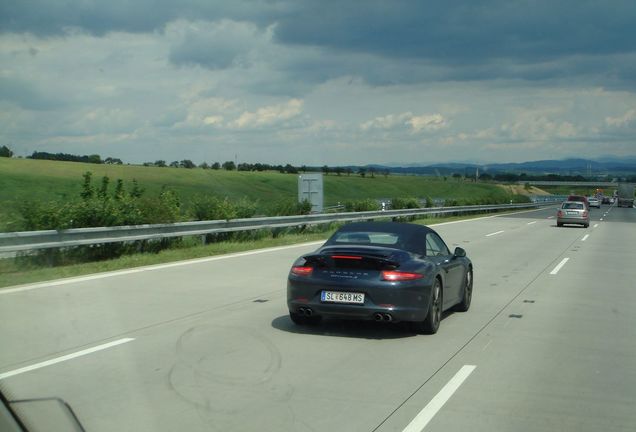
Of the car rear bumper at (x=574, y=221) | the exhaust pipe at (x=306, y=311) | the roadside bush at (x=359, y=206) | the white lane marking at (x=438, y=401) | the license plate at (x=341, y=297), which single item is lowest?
the car rear bumper at (x=574, y=221)

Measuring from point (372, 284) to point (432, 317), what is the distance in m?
1.03

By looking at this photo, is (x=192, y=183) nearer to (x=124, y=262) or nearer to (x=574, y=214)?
(x=574, y=214)

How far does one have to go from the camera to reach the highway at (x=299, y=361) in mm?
5555

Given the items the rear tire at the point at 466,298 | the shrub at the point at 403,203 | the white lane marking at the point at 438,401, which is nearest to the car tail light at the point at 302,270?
the white lane marking at the point at 438,401

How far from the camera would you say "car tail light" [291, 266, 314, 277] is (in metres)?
8.64

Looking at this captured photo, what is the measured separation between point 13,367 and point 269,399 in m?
2.70

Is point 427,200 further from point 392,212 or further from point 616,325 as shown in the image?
point 616,325

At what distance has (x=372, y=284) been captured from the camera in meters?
8.27

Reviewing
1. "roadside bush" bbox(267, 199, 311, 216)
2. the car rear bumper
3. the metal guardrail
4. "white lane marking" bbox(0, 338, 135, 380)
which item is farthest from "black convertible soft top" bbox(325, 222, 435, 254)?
the car rear bumper

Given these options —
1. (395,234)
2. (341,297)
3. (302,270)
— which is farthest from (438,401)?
(395,234)

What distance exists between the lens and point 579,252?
22.2 metres

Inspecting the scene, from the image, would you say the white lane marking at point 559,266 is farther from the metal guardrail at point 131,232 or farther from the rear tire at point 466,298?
the metal guardrail at point 131,232

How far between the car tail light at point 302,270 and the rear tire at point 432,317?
1.46 meters

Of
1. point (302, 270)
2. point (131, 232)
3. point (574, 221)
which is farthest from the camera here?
point (574, 221)
